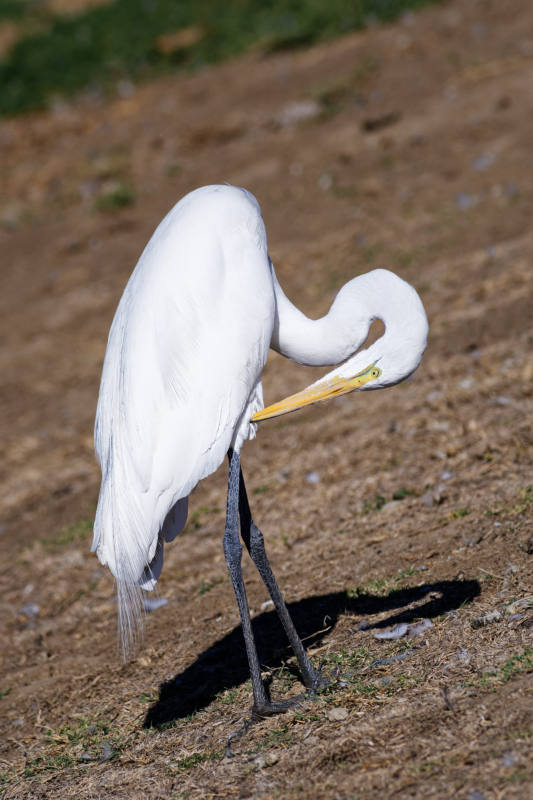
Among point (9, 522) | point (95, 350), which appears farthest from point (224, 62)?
point (9, 522)

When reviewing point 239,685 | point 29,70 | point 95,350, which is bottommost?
point 95,350

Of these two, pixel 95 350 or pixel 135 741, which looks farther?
pixel 95 350

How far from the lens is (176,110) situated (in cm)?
1486

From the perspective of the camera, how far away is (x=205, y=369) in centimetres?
404

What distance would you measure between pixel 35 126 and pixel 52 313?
6.09 meters

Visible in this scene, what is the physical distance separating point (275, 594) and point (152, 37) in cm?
1500

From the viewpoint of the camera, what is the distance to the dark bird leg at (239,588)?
4012 millimetres

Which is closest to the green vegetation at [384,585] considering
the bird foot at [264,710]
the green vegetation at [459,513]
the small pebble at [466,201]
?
the green vegetation at [459,513]

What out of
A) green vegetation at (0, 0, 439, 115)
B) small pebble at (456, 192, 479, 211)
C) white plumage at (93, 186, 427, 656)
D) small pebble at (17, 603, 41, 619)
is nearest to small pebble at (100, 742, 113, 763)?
white plumage at (93, 186, 427, 656)

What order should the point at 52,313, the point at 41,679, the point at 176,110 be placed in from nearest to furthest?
the point at 41,679, the point at 52,313, the point at 176,110

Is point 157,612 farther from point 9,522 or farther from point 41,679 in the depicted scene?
point 9,522

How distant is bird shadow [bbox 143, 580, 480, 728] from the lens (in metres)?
4.40

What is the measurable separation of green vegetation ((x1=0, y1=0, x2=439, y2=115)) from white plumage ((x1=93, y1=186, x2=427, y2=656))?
39.2 ft

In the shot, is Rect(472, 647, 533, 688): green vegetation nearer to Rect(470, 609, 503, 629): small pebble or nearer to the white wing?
Rect(470, 609, 503, 629): small pebble
